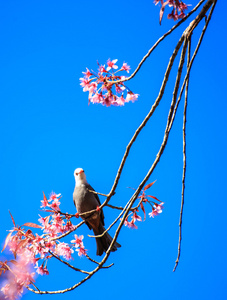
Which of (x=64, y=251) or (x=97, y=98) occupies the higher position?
Result: (x=97, y=98)

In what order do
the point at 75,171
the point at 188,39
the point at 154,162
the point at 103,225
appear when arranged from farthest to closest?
the point at 75,171, the point at 103,225, the point at 188,39, the point at 154,162

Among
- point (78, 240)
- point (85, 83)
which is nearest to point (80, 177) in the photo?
point (78, 240)

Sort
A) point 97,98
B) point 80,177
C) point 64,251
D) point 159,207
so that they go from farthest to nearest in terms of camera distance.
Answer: point 80,177 < point 64,251 < point 159,207 < point 97,98

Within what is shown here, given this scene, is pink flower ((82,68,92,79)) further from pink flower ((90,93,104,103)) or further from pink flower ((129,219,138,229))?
pink flower ((129,219,138,229))

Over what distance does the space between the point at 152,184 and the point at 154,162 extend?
72cm

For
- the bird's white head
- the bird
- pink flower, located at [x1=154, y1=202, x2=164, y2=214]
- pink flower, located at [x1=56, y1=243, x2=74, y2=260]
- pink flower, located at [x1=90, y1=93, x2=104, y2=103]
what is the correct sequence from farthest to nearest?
1. the bird's white head
2. the bird
3. pink flower, located at [x1=56, y1=243, x2=74, y2=260]
4. pink flower, located at [x1=154, y1=202, x2=164, y2=214]
5. pink flower, located at [x1=90, y1=93, x2=104, y2=103]

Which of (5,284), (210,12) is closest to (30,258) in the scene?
(5,284)

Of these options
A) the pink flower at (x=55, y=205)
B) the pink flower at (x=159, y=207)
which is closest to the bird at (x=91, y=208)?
the pink flower at (x=55, y=205)

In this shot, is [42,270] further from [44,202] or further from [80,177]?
[80,177]

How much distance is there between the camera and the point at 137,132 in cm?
195

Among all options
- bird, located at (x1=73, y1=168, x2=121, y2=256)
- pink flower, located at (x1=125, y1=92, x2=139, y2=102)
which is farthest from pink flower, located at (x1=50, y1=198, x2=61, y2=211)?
bird, located at (x1=73, y1=168, x2=121, y2=256)

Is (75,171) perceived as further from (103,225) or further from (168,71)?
(168,71)

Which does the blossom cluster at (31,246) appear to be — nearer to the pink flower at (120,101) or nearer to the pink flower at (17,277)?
the pink flower at (17,277)

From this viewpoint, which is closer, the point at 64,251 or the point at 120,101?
the point at 120,101
